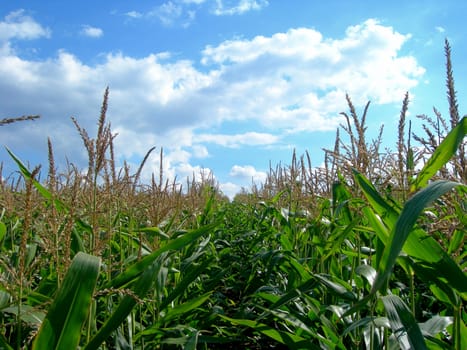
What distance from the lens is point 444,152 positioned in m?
1.33

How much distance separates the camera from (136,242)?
2.74 metres

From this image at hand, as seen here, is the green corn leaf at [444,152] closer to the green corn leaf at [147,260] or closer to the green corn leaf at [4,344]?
the green corn leaf at [147,260]

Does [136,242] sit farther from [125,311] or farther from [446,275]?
[446,275]

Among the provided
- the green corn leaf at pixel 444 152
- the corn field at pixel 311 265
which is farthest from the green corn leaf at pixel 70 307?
the green corn leaf at pixel 444 152

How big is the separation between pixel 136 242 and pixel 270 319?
1.09 metres

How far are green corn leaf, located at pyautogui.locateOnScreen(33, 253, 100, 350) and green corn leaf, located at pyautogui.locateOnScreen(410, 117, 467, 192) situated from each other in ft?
3.79

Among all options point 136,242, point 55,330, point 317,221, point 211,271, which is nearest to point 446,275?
point 55,330

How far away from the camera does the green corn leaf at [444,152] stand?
1272 millimetres

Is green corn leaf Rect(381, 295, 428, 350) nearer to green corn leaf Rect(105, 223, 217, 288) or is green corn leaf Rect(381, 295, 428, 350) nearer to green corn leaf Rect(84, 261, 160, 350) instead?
green corn leaf Rect(105, 223, 217, 288)

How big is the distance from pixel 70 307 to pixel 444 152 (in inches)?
50.7

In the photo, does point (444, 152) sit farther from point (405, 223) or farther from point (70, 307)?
point (70, 307)

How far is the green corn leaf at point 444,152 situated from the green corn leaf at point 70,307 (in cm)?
115

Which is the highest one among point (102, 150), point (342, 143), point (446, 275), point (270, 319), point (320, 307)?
point (342, 143)

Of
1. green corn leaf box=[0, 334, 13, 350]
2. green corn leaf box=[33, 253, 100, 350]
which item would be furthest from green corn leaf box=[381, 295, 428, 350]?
green corn leaf box=[0, 334, 13, 350]
